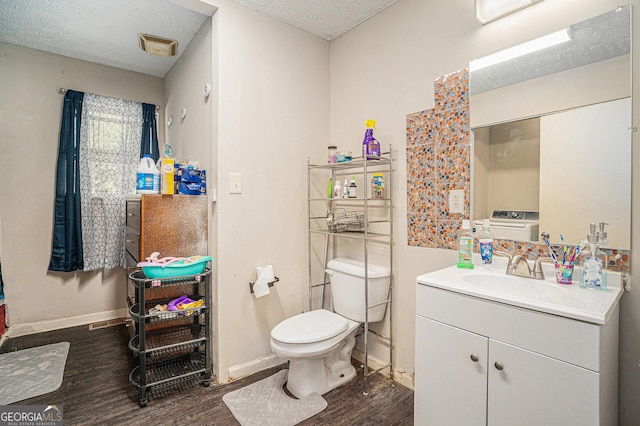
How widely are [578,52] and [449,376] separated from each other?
1.49m

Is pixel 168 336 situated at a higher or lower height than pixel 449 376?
lower

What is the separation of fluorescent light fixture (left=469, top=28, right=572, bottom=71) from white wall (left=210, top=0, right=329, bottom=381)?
47.7 inches

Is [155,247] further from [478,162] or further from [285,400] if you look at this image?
[478,162]

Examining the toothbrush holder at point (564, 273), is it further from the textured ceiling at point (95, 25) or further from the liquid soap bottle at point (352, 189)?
the textured ceiling at point (95, 25)

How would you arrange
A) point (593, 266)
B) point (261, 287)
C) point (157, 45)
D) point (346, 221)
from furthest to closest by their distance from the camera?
point (157, 45) → point (346, 221) → point (261, 287) → point (593, 266)

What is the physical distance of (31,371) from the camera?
2160mm

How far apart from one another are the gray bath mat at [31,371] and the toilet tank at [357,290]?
1.88 metres

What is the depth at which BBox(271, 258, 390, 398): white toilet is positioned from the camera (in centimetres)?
179

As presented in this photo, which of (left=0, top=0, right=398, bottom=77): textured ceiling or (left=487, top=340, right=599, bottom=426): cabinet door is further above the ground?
(left=0, top=0, right=398, bottom=77): textured ceiling

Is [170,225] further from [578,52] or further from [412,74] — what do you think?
[578,52]

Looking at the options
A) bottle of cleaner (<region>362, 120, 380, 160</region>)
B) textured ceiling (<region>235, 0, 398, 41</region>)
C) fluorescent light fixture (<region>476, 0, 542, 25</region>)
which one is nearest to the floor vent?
bottle of cleaner (<region>362, 120, 380, 160</region>)

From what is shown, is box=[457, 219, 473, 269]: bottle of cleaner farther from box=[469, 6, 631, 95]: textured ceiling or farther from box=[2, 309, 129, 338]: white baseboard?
box=[2, 309, 129, 338]: white baseboard

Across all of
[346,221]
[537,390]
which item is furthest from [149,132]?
[537,390]

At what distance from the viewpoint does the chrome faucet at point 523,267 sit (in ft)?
4.69
